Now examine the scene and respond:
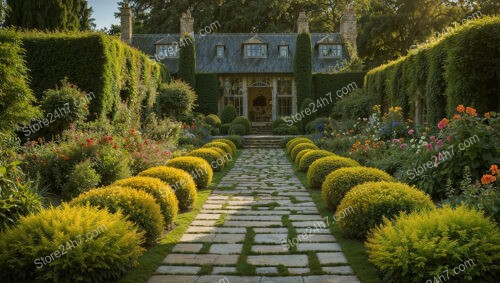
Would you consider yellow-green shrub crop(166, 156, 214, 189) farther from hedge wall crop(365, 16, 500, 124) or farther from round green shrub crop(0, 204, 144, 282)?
hedge wall crop(365, 16, 500, 124)

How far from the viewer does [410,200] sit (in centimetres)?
513

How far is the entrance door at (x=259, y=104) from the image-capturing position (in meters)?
32.1

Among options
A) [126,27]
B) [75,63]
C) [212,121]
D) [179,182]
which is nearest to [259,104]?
[212,121]

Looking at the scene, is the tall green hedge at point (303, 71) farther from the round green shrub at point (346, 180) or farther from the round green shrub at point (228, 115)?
the round green shrub at point (346, 180)

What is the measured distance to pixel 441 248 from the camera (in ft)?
12.0

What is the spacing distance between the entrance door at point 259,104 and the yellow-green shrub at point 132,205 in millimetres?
26793

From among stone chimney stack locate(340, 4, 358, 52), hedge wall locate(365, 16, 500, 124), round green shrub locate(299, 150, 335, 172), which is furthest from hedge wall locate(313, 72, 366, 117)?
round green shrub locate(299, 150, 335, 172)

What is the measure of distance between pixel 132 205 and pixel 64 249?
1.32 meters

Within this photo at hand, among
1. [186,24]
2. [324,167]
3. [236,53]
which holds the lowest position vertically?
[324,167]

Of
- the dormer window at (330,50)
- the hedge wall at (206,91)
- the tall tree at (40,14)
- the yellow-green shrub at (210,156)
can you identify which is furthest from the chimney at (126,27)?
the yellow-green shrub at (210,156)

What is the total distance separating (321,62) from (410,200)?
86.7 ft

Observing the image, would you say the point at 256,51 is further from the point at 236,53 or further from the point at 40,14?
the point at 40,14

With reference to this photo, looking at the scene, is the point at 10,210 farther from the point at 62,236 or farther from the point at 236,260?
the point at 236,260

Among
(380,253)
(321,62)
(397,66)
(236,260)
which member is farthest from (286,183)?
(321,62)
